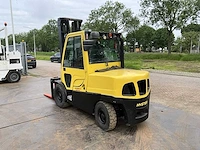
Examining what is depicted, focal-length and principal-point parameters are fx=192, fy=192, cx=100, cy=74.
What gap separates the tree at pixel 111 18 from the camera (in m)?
31.5

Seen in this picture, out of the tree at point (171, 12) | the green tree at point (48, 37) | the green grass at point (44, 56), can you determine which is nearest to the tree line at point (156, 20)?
the tree at point (171, 12)

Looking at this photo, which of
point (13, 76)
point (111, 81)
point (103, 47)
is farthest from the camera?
point (13, 76)

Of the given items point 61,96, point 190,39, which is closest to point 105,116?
point 61,96

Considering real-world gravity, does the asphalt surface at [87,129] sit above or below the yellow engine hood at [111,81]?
below

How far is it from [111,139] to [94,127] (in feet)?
2.17

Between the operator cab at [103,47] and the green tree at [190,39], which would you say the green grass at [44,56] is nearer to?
the green tree at [190,39]

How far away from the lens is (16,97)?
716 cm

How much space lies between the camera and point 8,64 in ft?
33.8

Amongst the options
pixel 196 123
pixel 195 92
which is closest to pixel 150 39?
pixel 195 92

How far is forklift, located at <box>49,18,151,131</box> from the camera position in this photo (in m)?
3.88

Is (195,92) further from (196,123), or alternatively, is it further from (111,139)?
(111,139)

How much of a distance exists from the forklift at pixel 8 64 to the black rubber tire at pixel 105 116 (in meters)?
7.79

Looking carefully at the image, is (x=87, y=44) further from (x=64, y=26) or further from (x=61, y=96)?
(x=61, y=96)

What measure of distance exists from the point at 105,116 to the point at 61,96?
205 cm
